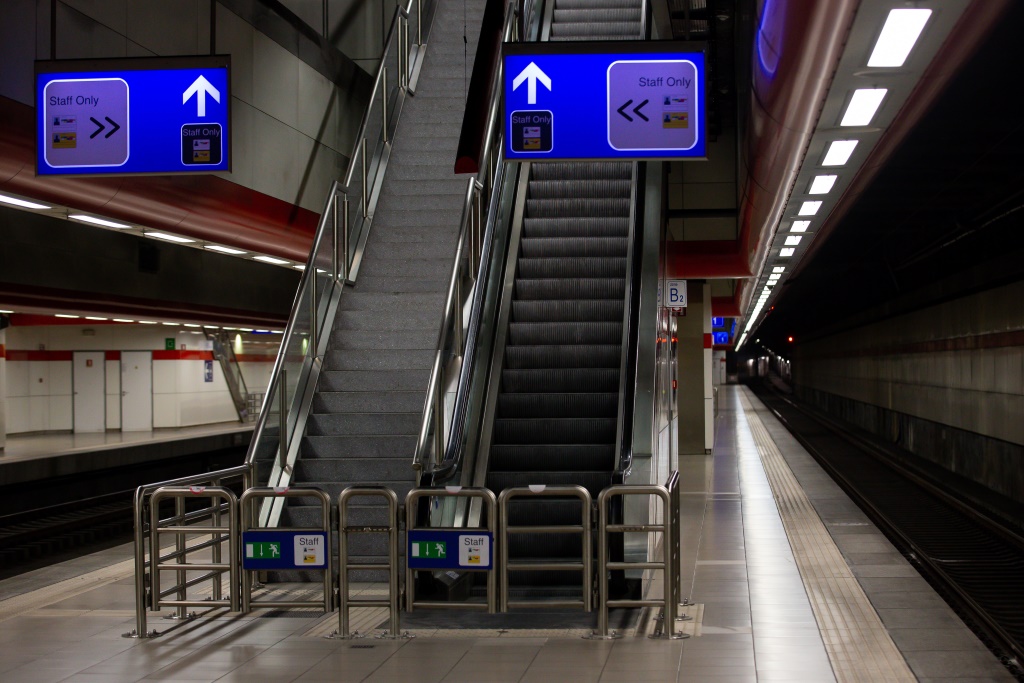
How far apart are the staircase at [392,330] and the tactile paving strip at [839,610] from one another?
3341 millimetres

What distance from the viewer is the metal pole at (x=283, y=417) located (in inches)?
363

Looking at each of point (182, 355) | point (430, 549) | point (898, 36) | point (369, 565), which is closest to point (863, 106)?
point (898, 36)

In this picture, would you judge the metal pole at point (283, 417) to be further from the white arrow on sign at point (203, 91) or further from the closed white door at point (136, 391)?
the closed white door at point (136, 391)

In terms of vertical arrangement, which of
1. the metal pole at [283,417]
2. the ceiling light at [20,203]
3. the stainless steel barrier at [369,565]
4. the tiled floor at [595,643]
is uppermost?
the ceiling light at [20,203]

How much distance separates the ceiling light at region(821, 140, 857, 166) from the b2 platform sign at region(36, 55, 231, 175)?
4.40 metres

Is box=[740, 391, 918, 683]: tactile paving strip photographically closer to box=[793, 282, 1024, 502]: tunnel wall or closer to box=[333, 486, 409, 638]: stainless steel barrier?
box=[333, 486, 409, 638]: stainless steel barrier

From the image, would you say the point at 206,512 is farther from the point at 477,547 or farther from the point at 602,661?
the point at 602,661

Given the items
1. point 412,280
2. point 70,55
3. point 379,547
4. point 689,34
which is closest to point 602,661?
point 379,547

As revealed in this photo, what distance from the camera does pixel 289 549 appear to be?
22.5 feet

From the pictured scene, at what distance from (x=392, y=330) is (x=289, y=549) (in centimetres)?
415

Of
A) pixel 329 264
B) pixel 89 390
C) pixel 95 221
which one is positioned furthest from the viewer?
pixel 89 390

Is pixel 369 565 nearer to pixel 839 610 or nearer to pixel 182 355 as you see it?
pixel 839 610

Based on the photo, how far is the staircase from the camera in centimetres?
932

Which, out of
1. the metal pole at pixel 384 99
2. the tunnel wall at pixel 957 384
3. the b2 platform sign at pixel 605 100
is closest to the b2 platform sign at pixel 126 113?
the b2 platform sign at pixel 605 100
